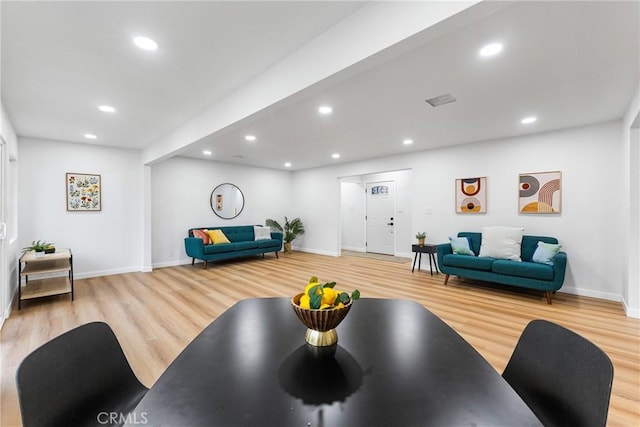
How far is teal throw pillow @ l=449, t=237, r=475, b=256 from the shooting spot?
4617 mm

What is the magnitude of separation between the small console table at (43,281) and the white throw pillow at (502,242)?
20.1 feet

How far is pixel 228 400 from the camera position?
2.40 feet

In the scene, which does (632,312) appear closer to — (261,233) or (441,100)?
(441,100)

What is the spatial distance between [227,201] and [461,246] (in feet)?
17.9

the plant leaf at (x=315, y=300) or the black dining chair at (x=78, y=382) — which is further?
the plant leaf at (x=315, y=300)

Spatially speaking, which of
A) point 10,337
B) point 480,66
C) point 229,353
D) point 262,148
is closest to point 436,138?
point 480,66

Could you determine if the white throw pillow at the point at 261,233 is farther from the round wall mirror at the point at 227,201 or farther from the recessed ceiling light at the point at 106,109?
the recessed ceiling light at the point at 106,109

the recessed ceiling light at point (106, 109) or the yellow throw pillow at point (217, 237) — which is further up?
the recessed ceiling light at point (106, 109)

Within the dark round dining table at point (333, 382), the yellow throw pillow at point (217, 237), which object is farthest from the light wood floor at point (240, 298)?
the dark round dining table at point (333, 382)

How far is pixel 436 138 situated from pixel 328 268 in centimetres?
331

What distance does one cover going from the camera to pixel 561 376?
95 centimetres

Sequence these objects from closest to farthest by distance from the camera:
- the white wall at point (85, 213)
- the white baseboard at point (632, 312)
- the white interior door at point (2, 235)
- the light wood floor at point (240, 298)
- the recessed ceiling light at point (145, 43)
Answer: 1. the recessed ceiling light at point (145, 43)
2. the light wood floor at point (240, 298)
3. the white interior door at point (2, 235)
4. the white baseboard at point (632, 312)
5. the white wall at point (85, 213)

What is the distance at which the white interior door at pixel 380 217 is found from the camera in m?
7.98

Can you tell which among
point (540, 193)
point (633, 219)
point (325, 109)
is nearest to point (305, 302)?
point (325, 109)
